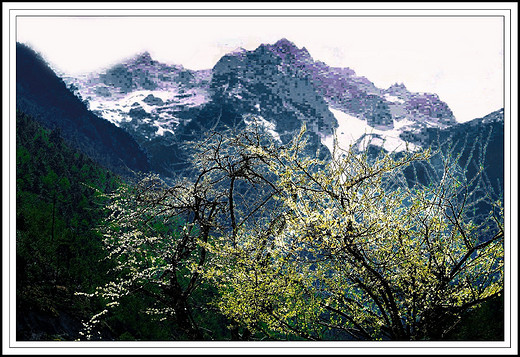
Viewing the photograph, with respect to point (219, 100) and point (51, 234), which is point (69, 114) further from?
point (219, 100)

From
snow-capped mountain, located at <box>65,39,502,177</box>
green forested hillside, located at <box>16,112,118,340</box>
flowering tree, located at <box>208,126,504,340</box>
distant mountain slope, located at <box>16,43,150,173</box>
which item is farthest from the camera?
snow-capped mountain, located at <box>65,39,502,177</box>

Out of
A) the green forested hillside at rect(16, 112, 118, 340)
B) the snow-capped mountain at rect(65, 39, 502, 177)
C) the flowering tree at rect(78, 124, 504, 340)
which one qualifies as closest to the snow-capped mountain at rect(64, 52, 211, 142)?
the snow-capped mountain at rect(65, 39, 502, 177)

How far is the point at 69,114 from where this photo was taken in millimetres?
63156

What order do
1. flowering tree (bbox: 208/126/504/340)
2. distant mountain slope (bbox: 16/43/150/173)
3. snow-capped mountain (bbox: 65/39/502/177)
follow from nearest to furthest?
flowering tree (bbox: 208/126/504/340) → distant mountain slope (bbox: 16/43/150/173) → snow-capped mountain (bbox: 65/39/502/177)

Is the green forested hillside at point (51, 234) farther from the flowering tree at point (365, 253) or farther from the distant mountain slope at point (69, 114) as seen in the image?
the distant mountain slope at point (69, 114)

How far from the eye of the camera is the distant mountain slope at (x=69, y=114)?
54.4 meters

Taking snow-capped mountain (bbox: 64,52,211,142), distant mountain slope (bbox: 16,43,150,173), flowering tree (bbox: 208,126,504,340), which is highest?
snow-capped mountain (bbox: 64,52,211,142)

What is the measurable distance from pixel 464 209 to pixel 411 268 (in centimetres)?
198

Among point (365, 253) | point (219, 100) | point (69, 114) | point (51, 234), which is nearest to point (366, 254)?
point (365, 253)

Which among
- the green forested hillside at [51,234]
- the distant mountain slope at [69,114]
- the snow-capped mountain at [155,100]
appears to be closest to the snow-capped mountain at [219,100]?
the snow-capped mountain at [155,100]

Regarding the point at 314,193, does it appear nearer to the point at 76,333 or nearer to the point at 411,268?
the point at 411,268

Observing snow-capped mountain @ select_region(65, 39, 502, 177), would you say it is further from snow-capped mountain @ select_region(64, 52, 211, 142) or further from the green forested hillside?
the green forested hillside

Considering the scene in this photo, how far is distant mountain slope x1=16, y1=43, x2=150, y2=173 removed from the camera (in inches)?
2141

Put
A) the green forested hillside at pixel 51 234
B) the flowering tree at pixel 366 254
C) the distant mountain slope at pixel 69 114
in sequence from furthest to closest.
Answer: the distant mountain slope at pixel 69 114, the green forested hillside at pixel 51 234, the flowering tree at pixel 366 254
